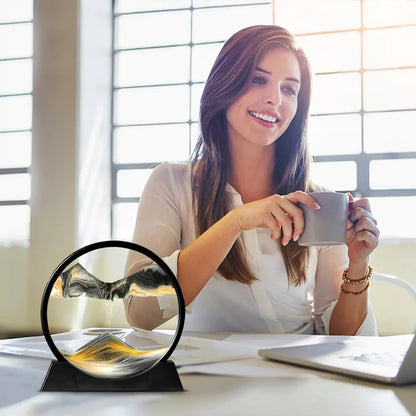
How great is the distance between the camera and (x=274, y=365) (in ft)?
1.61

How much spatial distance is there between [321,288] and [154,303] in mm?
834

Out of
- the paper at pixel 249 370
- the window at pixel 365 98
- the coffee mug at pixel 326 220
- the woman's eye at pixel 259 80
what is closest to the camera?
the paper at pixel 249 370

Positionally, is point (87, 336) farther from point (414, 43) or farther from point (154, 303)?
point (414, 43)

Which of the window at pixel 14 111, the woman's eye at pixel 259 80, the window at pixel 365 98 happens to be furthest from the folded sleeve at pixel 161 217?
the window at pixel 14 111

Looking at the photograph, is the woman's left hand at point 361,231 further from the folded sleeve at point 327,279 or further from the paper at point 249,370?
the paper at point 249,370

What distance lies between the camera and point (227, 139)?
4.46 feet

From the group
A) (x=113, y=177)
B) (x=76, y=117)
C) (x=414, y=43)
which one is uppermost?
(x=414, y=43)

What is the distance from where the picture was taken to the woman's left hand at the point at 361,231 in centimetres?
93

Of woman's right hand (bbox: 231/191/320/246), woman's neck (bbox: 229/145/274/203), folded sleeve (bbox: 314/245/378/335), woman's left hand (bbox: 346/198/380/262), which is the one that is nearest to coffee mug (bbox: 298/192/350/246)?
woman's right hand (bbox: 231/191/320/246)

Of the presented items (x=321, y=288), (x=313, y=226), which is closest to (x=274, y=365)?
(x=313, y=226)

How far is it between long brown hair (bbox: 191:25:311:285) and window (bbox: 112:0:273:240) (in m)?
1.71

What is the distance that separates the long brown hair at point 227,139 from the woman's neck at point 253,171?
0.02 meters

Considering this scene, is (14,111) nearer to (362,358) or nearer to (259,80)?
(259,80)

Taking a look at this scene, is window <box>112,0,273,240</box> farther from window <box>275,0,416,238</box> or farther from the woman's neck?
the woman's neck
